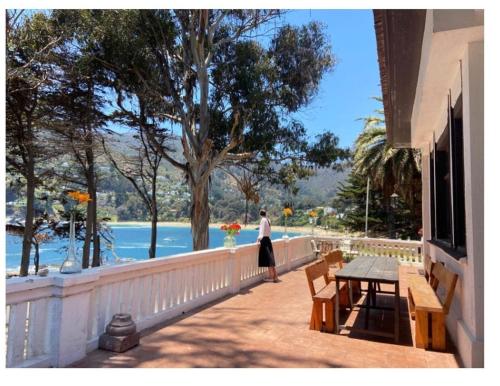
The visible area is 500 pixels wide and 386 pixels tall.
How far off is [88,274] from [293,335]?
233 centimetres

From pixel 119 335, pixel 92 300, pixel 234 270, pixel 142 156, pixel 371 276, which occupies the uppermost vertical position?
pixel 142 156

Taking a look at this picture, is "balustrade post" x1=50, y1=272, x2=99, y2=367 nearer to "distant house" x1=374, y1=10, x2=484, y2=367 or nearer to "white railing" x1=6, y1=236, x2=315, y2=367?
"white railing" x1=6, y1=236, x2=315, y2=367

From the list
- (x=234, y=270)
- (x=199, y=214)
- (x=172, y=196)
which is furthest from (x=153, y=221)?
(x=234, y=270)

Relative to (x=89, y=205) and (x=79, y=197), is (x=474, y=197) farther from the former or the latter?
(x=89, y=205)

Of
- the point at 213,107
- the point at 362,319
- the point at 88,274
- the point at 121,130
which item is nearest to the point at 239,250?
the point at 362,319

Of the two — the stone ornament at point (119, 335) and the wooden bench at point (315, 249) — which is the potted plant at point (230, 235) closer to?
the stone ornament at point (119, 335)

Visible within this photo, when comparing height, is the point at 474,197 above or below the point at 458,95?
below

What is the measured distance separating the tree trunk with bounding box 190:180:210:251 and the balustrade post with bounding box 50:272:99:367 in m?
9.17

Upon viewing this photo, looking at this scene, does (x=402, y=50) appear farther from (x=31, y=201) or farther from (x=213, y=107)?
(x=31, y=201)

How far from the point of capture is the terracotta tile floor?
342 cm

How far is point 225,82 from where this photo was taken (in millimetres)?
13109

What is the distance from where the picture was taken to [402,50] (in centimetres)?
419

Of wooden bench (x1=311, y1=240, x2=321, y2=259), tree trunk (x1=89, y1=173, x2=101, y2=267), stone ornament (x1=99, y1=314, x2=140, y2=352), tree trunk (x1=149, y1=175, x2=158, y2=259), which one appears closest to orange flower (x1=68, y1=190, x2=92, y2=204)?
stone ornament (x1=99, y1=314, x2=140, y2=352)

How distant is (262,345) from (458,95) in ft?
11.4
